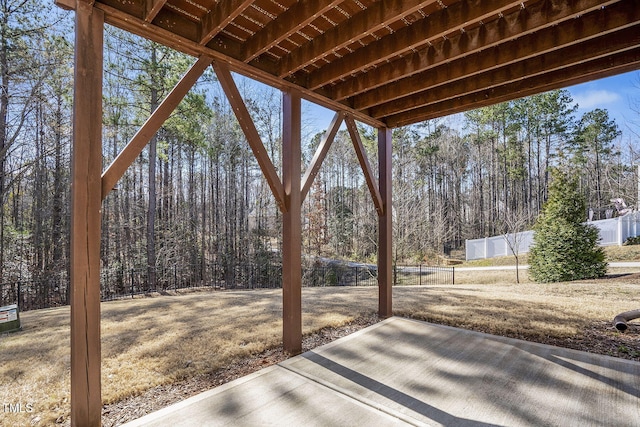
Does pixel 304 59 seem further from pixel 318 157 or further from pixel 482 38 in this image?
pixel 482 38

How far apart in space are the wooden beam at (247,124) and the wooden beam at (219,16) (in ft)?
1.00

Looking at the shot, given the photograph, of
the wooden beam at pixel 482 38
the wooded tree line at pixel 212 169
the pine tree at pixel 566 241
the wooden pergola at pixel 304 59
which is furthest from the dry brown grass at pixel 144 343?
the pine tree at pixel 566 241

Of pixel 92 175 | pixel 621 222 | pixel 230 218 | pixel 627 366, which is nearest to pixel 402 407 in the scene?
pixel 627 366

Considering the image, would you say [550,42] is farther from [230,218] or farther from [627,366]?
[230,218]

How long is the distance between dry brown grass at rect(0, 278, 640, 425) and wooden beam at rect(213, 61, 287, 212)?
73.5 inches

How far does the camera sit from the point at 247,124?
114 inches

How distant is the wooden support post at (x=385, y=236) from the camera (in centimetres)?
452

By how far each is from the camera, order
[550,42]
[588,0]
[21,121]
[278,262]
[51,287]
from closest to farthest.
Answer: [588,0] → [550,42] → [21,121] → [51,287] → [278,262]

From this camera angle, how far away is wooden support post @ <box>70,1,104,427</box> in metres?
1.91

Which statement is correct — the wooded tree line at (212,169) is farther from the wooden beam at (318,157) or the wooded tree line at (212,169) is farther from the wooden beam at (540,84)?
the wooden beam at (540,84)

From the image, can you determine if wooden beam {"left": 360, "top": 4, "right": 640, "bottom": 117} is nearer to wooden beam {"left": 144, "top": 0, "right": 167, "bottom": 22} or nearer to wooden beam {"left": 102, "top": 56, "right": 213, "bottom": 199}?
wooden beam {"left": 102, "top": 56, "right": 213, "bottom": 199}

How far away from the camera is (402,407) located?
222 cm

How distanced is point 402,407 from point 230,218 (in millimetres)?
13086

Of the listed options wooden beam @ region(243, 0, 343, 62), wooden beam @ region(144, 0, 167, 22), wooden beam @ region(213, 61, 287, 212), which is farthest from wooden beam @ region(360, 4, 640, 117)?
→ wooden beam @ region(144, 0, 167, 22)
